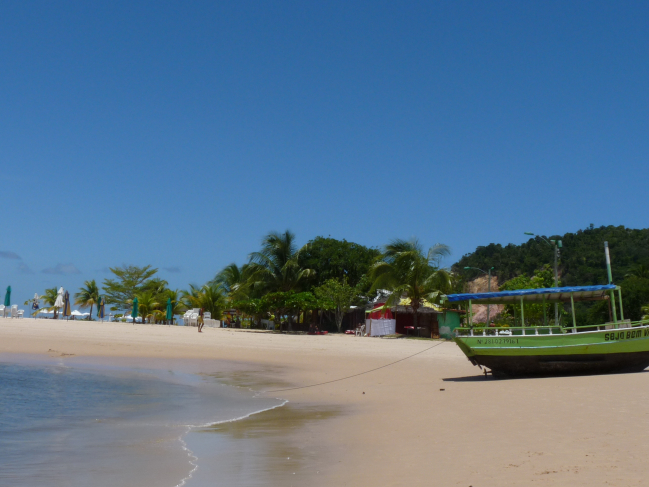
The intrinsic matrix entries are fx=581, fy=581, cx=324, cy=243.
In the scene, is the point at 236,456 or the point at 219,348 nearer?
the point at 236,456

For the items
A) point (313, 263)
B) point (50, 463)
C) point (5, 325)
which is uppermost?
point (313, 263)

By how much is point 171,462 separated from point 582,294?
41.7 feet

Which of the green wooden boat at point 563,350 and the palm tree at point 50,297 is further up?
the palm tree at point 50,297

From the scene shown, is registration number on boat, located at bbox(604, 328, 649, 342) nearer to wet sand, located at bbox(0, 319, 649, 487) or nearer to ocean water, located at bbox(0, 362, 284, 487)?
wet sand, located at bbox(0, 319, 649, 487)

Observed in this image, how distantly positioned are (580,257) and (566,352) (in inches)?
2941

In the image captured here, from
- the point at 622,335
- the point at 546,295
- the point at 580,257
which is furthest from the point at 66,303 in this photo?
the point at 580,257

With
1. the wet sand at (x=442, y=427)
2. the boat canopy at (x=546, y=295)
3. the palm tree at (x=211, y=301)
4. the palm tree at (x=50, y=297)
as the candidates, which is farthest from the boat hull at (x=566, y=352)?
the palm tree at (x=50, y=297)

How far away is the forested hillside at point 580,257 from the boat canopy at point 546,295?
39.0 m

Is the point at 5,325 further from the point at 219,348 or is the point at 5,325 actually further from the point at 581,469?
the point at 581,469

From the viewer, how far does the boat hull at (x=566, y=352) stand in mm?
14352

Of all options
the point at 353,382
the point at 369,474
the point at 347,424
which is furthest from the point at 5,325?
Answer: the point at 369,474

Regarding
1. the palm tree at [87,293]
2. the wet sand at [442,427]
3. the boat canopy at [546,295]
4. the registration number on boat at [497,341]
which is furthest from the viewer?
the palm tree at [87,293]

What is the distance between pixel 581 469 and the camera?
5.62 m

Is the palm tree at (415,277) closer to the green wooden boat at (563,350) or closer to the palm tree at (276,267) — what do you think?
the palm tree at (276,267)
